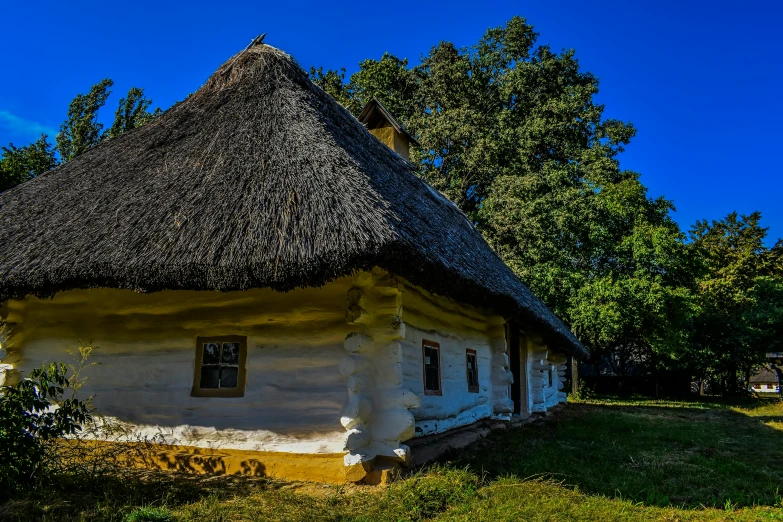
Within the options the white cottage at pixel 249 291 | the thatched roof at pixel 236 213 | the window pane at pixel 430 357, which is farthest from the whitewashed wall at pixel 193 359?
the window pane at pixel 430 357

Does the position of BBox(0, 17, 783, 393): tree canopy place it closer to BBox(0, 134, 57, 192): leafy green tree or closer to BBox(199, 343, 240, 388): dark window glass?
BBox(0, 134, 57, 192): leafy green tree

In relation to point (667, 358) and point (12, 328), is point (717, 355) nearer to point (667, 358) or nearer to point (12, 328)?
point (667, 358)

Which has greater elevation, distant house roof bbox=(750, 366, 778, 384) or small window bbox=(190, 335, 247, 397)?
small window bbox=(190, 335, 247, 397)

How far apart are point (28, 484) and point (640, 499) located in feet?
18.5

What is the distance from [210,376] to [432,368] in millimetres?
2945

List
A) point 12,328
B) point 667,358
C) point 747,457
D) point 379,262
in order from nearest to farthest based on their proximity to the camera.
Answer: point 379,262 < point 12,328 < point 747,457 < point 667,358

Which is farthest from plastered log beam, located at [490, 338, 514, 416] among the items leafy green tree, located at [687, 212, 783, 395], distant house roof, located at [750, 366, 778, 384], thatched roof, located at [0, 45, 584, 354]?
distant house roof, located at [750, 366, 778, 384]

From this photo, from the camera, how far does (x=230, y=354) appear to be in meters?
6.44

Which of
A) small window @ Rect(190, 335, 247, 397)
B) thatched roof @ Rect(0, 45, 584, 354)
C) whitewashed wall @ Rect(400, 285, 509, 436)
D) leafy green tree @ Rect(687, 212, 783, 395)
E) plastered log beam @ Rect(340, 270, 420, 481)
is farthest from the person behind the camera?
leafy green tree @ Rect(687, 212, 783, 395)

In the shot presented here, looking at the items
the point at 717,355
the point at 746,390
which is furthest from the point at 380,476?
the point at 746,390

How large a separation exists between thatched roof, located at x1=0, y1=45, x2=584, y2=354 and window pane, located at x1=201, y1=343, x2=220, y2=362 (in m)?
1.22

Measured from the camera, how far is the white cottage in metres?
5.41

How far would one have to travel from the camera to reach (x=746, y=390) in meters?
31.2

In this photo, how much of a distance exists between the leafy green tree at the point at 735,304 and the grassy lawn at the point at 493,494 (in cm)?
1655
